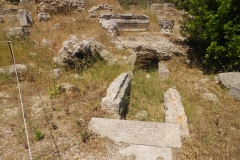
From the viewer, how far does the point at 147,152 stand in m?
2.99

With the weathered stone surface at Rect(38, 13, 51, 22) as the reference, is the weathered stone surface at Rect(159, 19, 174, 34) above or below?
below

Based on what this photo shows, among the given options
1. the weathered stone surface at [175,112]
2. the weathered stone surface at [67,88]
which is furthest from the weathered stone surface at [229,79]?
the weathered stone surface at [67,88]

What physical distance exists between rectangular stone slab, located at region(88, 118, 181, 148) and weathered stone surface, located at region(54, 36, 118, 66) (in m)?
3.05

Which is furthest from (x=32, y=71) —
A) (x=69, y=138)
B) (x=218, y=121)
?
(x=218, y=121)

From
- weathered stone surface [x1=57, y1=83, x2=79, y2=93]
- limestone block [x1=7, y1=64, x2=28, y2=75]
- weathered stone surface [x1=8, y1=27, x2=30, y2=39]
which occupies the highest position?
weathered stone surface [x1=8, y1=27, x2=30, y2=39]

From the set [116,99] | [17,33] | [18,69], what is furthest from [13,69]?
[116,99]

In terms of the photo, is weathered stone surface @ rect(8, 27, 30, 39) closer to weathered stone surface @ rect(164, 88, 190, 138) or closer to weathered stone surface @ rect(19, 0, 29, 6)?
weathered stone surface @ rect(164, 88, 190, 138)

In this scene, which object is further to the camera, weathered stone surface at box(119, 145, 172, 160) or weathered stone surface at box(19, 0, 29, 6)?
weathered stone surface at box(19, 0, 29, 6)

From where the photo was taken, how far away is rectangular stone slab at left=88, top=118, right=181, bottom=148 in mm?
3178

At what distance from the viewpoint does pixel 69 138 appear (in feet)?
10.6

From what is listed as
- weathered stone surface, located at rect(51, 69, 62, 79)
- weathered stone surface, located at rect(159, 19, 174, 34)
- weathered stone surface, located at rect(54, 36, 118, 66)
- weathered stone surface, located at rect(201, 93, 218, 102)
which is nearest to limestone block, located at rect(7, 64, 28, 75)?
weathered stone surface, located at rect(51, 69, 62, 79)

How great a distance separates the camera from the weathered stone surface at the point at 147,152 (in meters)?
2.90

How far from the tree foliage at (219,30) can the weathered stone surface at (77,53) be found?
285 cm

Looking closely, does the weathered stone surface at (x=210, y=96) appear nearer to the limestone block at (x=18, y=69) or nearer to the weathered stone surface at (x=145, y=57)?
the weathered stone surface at (x=145, y=57)
